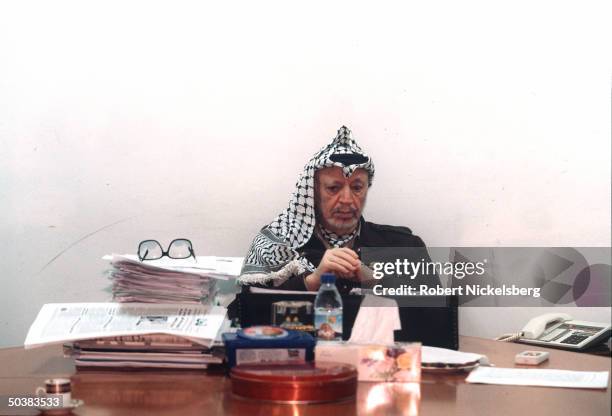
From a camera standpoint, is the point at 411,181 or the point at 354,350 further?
the point at 411,181

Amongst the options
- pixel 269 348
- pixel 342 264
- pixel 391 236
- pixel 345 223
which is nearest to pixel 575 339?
pixel 342 264

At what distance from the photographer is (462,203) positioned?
2.93 m

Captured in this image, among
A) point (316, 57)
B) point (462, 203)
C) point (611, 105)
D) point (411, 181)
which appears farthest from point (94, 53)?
point (611, 105)

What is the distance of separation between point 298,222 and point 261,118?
381 millimetres

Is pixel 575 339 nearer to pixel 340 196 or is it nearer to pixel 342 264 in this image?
pixel 342 264

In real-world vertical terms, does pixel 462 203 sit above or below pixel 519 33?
below

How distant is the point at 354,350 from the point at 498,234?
1563 millimetres

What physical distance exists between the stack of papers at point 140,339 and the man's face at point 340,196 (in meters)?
1.20

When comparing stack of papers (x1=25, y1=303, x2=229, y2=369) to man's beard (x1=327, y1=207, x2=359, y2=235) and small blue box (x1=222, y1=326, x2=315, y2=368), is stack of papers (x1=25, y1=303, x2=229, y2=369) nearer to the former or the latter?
small blue box (x1=222, y1=326, x2=315, y2=368)

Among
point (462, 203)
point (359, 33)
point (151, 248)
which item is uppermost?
point (359, 33)

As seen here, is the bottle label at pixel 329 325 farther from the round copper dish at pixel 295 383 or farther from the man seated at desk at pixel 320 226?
the man seated at desk at pixel 320 226

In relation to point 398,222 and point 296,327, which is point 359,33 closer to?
point 398,222

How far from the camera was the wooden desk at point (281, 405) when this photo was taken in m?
1.30

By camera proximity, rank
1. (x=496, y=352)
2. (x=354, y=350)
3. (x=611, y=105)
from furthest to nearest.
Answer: (x=611, y=105), (x=496, y=352), (x=354, y=350)
